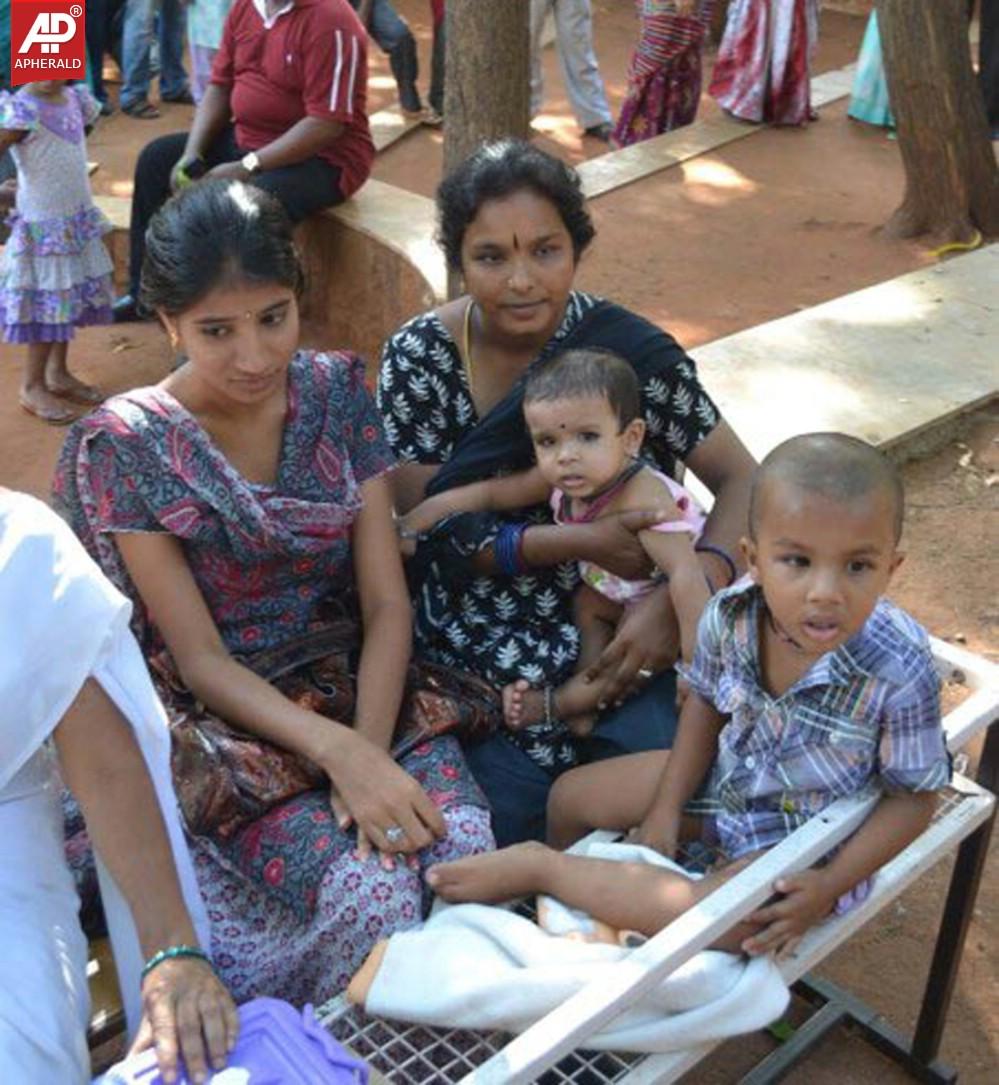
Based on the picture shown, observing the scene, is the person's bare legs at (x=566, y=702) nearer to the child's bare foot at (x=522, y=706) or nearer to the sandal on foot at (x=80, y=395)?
the child's bare foot at (x=522, y=706)

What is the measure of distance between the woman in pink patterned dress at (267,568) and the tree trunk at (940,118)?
16.9 ft

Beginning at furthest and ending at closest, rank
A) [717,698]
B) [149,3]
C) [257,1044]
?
1. [149,3]
2. [717,698]
3. [257,1044]

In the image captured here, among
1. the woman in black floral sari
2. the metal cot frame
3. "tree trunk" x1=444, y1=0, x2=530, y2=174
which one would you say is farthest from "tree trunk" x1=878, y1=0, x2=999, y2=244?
the metal cot frame

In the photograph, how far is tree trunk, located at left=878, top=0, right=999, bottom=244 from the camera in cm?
674

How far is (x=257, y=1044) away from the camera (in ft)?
5.69

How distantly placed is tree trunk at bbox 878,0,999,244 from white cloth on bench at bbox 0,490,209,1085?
5.91 m

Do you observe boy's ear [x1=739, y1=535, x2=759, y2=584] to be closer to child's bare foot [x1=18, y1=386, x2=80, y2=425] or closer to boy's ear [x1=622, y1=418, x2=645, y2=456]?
boy's ear [x1=622, y1=418, x2=645, y2=456]

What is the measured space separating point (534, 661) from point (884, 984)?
103 centimetres

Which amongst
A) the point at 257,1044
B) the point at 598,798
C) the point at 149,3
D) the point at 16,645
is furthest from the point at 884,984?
the point at 149,3

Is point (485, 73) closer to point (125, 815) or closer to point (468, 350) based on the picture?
point (468, 350)

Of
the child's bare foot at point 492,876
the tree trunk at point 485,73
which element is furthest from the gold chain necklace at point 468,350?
the tree trunk at point 485,73

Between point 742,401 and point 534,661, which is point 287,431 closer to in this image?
point 534,661

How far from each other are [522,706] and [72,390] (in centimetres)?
460

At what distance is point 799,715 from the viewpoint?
2104 mm
